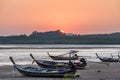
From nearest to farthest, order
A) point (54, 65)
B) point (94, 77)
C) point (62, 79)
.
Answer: point (62, 79) → point (94, 77) → point (54, 65)

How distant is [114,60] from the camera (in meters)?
79.0

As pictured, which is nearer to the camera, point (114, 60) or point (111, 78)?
point (111, 78)

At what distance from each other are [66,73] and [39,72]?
9.18 feet

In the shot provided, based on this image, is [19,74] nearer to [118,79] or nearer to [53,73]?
[53,73]

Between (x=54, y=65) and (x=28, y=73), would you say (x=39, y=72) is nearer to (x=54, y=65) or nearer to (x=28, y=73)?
(x=28, y=73)

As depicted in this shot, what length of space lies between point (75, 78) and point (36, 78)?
3729mm

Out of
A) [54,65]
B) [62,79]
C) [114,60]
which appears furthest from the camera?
[114,60]

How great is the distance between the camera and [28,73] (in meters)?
49.7

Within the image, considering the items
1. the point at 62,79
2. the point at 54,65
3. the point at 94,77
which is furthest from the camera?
the point at 54,65

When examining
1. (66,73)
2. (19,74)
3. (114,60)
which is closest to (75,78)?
(66,73)

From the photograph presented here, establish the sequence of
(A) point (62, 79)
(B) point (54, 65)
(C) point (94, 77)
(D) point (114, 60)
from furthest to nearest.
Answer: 1. (D) point (114, 60)
2. (B) point (54, 65)
3. (C) point (94, 77)
4. (A) point (62, 79)

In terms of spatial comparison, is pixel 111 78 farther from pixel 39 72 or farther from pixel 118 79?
pixel 39 72

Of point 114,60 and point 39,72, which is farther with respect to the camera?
point 114,60

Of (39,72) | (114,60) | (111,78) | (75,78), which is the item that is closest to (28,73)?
(39,72)
